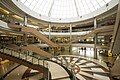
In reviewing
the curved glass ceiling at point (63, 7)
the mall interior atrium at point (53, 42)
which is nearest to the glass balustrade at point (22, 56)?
the mall interior atrium at point (53, 42)

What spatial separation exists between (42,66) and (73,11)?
909 inches

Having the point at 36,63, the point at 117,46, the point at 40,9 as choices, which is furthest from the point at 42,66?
the point at 40,9

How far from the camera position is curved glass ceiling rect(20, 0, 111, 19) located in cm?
3045

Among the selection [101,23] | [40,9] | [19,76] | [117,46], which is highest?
[40,9]

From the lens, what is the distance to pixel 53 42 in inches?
1258

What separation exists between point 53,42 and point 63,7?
9354mm

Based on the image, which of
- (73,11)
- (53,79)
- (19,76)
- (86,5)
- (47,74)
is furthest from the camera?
(73,11)

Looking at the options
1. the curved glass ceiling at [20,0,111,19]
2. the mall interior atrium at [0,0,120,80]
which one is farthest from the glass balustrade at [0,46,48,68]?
the curved glass ceiling at [20,0,111,19]

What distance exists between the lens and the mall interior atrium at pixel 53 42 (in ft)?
53.0

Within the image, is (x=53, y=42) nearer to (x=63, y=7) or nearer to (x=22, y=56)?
(x=63, y=7)

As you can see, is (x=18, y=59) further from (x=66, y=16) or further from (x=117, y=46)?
(x=66, y=16)

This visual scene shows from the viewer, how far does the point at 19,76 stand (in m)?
18.7

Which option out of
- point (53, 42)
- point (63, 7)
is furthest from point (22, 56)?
point (63, 7)

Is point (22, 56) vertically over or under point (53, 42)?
under
